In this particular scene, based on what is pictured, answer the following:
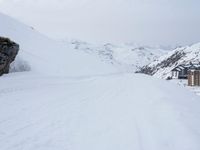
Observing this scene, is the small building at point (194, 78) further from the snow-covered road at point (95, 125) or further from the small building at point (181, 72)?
the snow-covered road at point (95, 125)

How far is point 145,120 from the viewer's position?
11.2 m

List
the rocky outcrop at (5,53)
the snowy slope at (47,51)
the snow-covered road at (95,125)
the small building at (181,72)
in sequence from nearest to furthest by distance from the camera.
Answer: the snow-covered road at (95,125), the rocky outcrop at (5,53), the snowy slope at (47,51), the small building at (181,72)

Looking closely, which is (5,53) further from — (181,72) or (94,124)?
(181,72)

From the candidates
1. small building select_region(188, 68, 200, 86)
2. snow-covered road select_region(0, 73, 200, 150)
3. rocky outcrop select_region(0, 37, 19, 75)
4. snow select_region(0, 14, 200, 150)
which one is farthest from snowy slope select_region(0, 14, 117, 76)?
small building select_region(188, 68, 200, 86)

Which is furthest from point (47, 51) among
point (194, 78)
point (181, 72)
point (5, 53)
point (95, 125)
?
point (181, 72)

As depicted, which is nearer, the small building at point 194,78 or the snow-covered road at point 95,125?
the snow-covered road at point 95,125

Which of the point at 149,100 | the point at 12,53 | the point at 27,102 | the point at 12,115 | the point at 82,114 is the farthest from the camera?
the point at 12,53

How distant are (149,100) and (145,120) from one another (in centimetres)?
459

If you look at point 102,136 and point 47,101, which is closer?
point 102,136

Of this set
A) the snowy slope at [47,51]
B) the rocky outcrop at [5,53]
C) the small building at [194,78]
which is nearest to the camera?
the rocky outcrop at [5,53]

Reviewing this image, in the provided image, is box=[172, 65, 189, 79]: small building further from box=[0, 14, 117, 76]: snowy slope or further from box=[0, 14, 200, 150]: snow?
box=[0, 14, 200, 150]: snow

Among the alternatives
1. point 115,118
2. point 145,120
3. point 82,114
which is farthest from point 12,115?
point 145,120

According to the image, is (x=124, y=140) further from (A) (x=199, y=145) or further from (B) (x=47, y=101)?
(B) (x=47, y=101)

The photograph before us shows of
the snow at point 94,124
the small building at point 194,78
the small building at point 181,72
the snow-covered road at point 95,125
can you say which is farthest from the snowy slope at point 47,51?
the small building at point 181,72
